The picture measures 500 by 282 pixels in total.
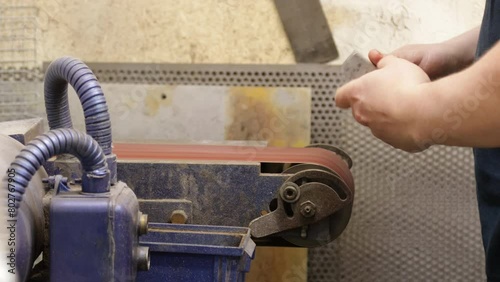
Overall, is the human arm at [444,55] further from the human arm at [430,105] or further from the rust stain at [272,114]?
the rust stain at [272,114]

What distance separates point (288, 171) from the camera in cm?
122

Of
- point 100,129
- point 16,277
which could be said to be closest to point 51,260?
point 16,277

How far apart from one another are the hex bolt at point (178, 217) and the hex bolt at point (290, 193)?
191 mm

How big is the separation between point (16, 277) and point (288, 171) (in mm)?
584

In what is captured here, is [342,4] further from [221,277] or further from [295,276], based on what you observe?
[221,277]

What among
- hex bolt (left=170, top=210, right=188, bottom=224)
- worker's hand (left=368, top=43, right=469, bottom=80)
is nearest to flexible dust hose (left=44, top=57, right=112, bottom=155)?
hex bolt (left=170, top=210, right=188, bottom=224)

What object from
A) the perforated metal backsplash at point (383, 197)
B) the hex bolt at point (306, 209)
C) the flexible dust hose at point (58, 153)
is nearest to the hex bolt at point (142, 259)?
the flexible dust hose at point (58, 153)

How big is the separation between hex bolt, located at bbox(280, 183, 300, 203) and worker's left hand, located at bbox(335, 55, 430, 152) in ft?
0.76

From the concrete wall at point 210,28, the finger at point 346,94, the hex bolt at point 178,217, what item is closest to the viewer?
the finger at point 346,94

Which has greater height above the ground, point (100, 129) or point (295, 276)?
point (100, 129)

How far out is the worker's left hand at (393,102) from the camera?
34.0 inches

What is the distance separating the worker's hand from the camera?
116 centimetres

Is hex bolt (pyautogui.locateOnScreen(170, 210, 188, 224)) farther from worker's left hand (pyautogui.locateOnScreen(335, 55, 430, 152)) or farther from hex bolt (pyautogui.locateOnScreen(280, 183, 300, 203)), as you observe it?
worker's left hand (pyautogui.locateOnScreen(335, 55, 430, 152))

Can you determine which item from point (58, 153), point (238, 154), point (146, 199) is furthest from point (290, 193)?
point (58, 153)
